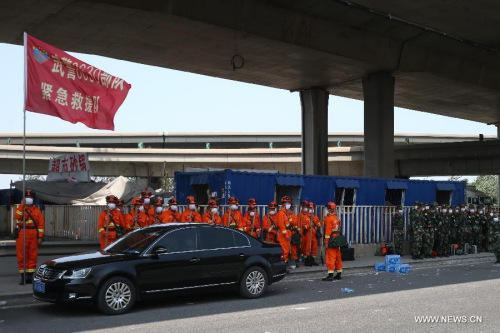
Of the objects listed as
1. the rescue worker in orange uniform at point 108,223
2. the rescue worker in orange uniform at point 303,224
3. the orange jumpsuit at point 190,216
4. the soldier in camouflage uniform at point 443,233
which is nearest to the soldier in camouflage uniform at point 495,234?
the soldier in camouflage uniform at point 443,233

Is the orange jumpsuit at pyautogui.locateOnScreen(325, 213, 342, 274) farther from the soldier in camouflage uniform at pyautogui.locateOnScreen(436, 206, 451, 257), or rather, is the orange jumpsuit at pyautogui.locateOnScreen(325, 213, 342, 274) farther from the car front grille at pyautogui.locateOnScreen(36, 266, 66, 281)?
the soldier in camouflage uniform at pyautogui.locateOnScreen(436, 206, 451, 257)

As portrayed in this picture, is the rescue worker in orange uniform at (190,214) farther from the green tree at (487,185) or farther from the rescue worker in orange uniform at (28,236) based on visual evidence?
the green tree at (487,185)

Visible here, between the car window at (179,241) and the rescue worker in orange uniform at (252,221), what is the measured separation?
5.40m

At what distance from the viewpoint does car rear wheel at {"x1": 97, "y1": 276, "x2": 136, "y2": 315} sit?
31.6ft

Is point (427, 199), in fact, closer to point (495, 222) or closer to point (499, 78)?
point (495, 222)

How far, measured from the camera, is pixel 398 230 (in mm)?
20266

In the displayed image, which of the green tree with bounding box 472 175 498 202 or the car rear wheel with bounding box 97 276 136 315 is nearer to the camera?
the car rear wheel with bounding box 97 276 136 315

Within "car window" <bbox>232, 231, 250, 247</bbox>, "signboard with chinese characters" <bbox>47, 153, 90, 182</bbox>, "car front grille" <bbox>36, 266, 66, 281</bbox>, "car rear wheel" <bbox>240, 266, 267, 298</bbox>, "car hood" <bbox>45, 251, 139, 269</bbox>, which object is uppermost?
"signboard with chinese characters" <bbox>47, 153, 90, 182</bbox>

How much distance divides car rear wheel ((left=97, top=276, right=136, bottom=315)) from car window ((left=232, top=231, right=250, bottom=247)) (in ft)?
7.83

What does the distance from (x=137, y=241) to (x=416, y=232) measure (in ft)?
38.8

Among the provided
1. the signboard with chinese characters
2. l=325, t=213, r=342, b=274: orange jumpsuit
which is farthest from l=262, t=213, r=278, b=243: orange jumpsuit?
the signboard with chinese characters

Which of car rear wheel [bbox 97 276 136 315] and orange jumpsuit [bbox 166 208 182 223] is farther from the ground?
orange jumpsuit [bbox 166 208 182 223]

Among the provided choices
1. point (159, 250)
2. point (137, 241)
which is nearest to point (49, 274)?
point (137, 241)

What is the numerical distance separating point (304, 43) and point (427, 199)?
8411 millimetres
